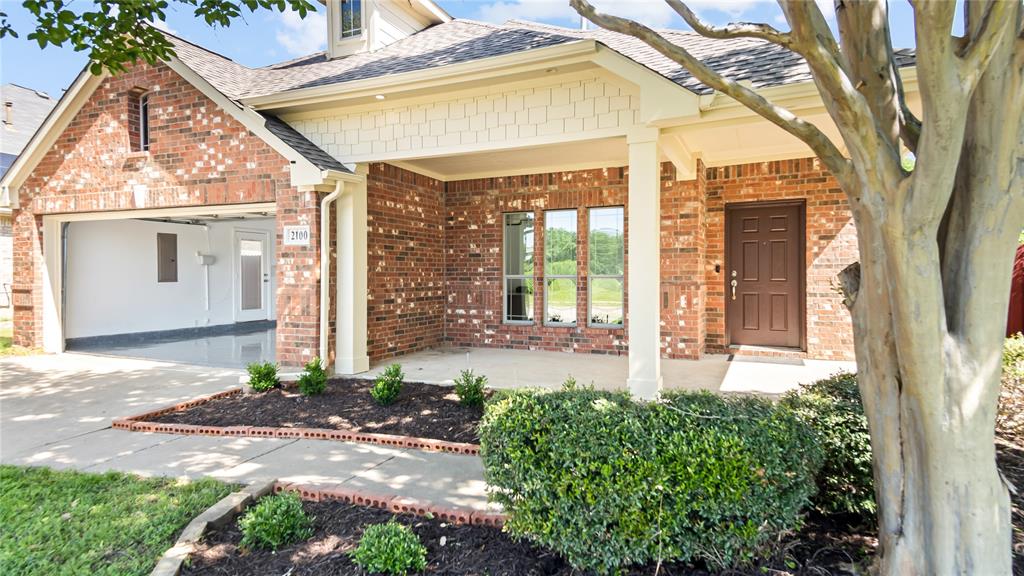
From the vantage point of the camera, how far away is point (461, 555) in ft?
8.81

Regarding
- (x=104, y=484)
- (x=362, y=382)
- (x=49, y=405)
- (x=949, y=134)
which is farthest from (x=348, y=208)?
(x=949, y=134)

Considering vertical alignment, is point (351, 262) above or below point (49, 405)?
above

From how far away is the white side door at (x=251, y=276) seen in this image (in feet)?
43.9

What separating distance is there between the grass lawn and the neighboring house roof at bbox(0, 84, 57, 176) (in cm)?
1743

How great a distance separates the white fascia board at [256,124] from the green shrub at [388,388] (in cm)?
278

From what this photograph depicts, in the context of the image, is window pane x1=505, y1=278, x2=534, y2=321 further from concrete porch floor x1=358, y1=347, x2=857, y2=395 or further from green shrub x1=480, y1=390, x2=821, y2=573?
green shrub x1=480, y1=390, x2=821, y2=573

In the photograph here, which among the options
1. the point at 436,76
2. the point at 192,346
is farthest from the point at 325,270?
the point at 192,346

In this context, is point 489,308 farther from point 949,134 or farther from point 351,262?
point 949,134

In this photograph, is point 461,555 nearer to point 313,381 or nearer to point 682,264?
point 313,381

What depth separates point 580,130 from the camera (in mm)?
6027

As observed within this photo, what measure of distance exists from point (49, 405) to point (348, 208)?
154 inches

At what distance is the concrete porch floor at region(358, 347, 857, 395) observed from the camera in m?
6.48

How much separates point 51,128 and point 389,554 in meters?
9.77

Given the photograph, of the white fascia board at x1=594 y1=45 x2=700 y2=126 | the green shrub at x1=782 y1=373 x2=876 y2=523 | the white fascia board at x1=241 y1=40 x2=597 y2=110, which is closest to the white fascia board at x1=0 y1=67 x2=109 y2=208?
the white fascia board at x1=241 y1=40 x2=597 y2=110
